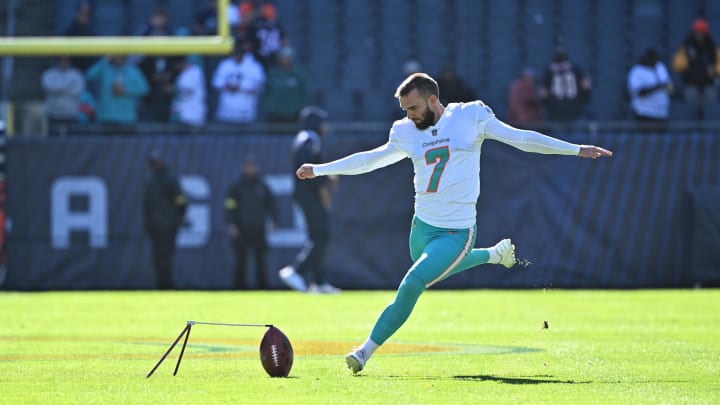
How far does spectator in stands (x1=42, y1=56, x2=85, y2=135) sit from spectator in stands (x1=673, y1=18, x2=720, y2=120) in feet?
31.3

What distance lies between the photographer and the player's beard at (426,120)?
29.0 feet

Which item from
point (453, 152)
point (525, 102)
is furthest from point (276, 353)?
point (525, 102)

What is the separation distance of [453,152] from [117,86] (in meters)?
12.2

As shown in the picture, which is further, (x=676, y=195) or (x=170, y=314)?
(x=676, y=195)

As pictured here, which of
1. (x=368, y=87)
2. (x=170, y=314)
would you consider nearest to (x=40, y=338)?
(x=170, y=314)

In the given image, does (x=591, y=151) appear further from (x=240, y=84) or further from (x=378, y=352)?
(x=240, y=84)

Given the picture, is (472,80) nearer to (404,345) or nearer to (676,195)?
(676,195)

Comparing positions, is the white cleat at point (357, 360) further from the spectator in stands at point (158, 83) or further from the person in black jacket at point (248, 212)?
the spectator in stands at point (158, 83)

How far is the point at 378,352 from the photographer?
10297 mm

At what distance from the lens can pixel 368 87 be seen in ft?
74.9

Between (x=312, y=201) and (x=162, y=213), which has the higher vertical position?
(x=312, y=201)

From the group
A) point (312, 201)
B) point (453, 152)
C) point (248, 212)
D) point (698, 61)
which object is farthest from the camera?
point (698, 61)

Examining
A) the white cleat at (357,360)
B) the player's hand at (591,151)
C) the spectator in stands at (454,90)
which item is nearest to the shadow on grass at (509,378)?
the white cleat at (357,360)

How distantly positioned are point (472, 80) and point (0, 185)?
26.6 feet
